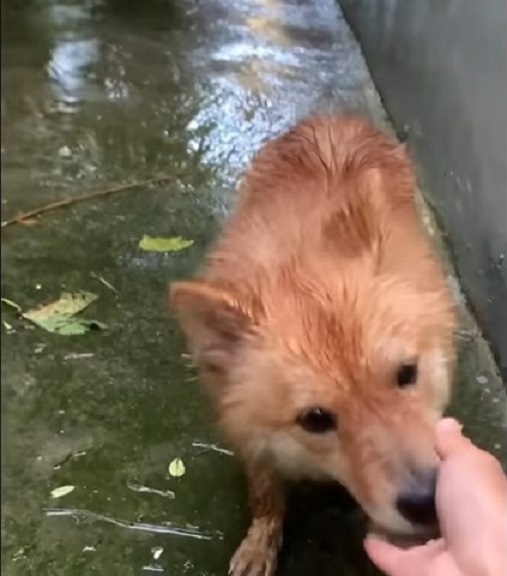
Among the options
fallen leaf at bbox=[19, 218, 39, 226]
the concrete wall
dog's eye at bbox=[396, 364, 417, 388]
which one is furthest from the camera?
fallen leaf at bbox=[19, 218, 39, 226]

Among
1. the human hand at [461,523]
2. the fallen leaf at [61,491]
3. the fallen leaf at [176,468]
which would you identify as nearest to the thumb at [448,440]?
the human hand at [461,523]

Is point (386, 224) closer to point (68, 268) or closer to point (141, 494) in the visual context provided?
point (141, 494)

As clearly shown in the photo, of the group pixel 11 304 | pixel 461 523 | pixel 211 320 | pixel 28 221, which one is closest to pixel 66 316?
pixel 11 304

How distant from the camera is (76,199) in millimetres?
3994

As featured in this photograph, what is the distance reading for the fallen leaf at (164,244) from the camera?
3750mm

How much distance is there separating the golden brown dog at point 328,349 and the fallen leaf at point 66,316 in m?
0.84

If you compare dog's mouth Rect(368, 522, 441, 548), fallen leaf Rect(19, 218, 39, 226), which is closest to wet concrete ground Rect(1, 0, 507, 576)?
fallen leaf Rect(19, 218, 39, 226)

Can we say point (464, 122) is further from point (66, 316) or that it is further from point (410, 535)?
point (410, 535)

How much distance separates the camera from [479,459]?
6.79 feet

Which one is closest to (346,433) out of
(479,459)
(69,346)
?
(479,459)

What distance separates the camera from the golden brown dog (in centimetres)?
225

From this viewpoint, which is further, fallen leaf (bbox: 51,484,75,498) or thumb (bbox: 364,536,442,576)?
fallen leaf (bbox: 51,484,75,498)

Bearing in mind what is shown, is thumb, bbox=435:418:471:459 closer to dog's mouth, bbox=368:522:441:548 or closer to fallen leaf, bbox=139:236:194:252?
dog's mouth, bbox=368:522:441:548

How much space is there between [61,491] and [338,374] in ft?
3.42
